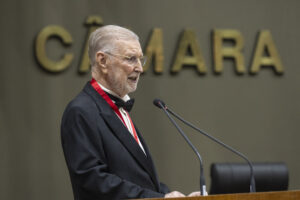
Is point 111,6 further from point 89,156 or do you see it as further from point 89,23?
point 89,156

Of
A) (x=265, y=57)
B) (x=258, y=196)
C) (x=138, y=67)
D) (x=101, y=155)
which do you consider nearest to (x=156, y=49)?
(x=265, y=57)

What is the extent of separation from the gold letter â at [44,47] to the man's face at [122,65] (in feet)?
6.51

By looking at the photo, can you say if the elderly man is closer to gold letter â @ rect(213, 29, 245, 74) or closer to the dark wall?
the dark wall

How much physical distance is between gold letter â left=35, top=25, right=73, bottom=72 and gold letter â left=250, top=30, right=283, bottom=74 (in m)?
1.79

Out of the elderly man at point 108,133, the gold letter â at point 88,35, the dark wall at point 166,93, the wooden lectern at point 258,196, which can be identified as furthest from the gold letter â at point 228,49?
the wooden lectern at point 258,196

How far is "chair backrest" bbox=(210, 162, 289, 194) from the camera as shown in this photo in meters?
2.99

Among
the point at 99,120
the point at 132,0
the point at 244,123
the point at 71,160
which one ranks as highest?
the point at 132,0

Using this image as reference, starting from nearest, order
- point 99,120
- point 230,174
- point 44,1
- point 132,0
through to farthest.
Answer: point 99,120 < point 230,174 < point 44,1 < point 132,0

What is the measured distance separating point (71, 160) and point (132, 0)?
2767mm

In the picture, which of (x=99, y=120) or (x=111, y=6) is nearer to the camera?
(x=99, y=120)

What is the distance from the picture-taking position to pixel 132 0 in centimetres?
447

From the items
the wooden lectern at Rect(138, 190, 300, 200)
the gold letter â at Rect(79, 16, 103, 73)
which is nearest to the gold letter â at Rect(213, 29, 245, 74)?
the gold letter â at Rect(79, 16, 103, 73)

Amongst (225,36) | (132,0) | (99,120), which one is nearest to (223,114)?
(225,36)

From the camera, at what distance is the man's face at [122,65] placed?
2234mm
